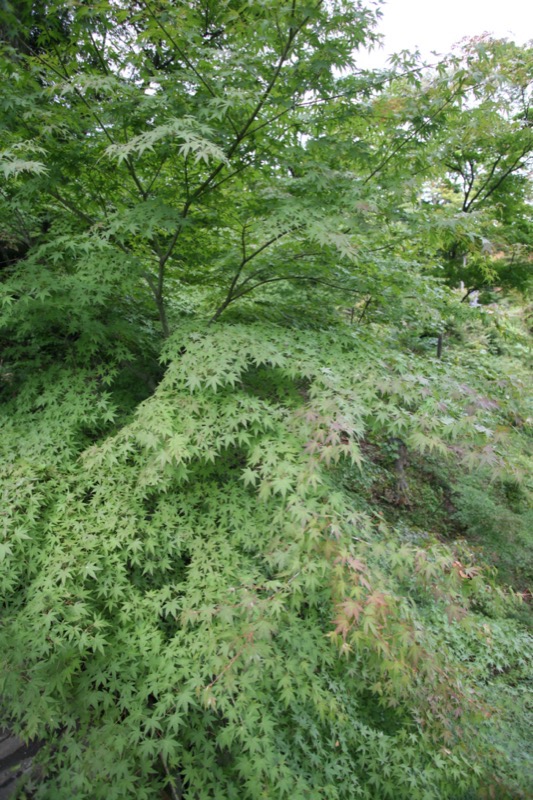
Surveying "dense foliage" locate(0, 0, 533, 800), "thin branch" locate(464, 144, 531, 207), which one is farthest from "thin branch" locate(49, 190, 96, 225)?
"thin branch" locate(464, 144, 531, 207)

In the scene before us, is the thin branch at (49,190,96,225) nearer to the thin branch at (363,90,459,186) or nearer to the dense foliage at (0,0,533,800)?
the dense foliage at (0,0,533,800)

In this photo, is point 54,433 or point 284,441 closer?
point 284,441

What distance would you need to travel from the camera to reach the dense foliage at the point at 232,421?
256 centimetres

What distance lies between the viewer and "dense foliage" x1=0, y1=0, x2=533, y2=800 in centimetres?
256

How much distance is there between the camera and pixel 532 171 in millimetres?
6680

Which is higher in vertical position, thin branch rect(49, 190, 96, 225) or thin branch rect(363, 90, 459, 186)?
thin branch rect(363, 90, 459, 186)

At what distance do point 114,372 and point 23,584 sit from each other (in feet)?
4.90

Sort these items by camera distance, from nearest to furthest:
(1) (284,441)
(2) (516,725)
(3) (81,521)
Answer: (1) (284,441), (3) (81,521), (2) (516,725)

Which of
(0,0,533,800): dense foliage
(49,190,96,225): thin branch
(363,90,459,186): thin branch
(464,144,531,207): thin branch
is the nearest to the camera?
(0,0,533,800): dense foliage

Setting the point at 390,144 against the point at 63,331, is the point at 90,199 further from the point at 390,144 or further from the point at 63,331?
the point at 390,144

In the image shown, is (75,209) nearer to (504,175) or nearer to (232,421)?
(232,421)

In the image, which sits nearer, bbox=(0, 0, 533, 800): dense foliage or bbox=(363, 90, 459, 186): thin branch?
bbox=(0, 0, 533, 800): dense foliage

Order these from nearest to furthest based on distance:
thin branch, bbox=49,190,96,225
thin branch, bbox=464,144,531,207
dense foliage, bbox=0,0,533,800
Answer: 1. dense foliage, bbox=0,0,533,800
2. thin branch, bbox=49,190,96,225
3. thin branch, bbox=464,144,531,207

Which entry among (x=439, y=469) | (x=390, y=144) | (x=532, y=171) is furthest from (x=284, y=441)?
(x=532, y=171)
